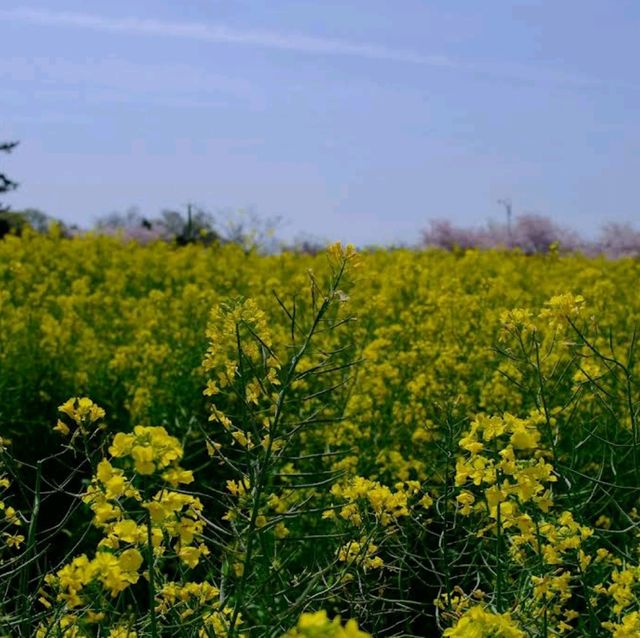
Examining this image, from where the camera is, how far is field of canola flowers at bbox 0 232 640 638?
2.09 m

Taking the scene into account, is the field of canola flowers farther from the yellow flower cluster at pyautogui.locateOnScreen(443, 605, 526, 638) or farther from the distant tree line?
the distant tree line

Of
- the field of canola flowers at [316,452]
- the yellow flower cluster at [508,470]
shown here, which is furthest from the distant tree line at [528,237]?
the yellow flower cluster at [508,470]

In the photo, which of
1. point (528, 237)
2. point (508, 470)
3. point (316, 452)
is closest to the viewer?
point (508, 470)

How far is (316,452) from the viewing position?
4590 mm

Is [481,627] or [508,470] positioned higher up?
[508,470]

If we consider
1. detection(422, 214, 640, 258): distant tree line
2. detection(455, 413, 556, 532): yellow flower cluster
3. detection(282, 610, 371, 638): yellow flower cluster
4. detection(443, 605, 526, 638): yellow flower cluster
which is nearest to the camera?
detection(282, 610, 371, 638): yellow flower cluster

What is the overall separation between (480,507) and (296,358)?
0.69 metres

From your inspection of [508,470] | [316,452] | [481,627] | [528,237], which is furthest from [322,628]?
[528,237]

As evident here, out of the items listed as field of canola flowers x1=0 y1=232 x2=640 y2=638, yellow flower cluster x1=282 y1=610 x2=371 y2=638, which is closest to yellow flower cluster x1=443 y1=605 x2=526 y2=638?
field of canola flowers x1=0 y1=232 x2=640 y2=638

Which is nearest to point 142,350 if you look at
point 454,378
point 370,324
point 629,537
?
point 370,324

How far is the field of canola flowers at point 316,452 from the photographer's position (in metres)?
2.09

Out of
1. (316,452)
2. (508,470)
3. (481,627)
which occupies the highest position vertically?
(508,470)

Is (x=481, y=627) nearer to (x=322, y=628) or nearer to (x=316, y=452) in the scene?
(x=322, y=628)

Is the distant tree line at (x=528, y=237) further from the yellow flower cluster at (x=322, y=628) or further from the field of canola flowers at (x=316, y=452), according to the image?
the yellow flower cluster at (x=322, y=628)
